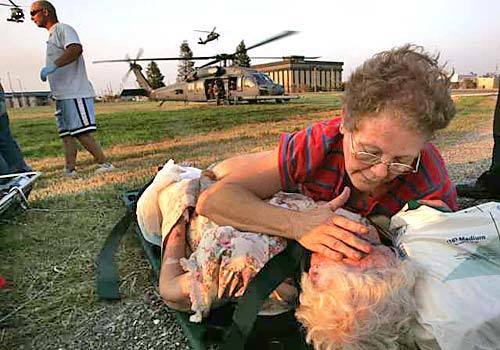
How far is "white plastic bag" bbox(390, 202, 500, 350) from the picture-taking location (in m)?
1.01

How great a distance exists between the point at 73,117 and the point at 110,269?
9.64 ft

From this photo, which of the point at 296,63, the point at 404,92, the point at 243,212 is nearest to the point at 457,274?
the point at 404,92

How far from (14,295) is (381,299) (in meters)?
1.82

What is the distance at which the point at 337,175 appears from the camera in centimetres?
164

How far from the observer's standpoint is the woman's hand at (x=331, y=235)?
1.19 m

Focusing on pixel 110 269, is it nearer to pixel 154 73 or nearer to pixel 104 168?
pixel 104 168

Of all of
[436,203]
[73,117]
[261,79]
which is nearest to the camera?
[436,203]

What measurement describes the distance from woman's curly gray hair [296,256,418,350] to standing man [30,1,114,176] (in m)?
4.04

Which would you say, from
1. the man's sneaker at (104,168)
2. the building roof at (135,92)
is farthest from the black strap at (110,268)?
the building roof at (135,92)

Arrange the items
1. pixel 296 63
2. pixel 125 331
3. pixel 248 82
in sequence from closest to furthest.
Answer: pixel 125 331, pixel 248 82, pixel 296 63

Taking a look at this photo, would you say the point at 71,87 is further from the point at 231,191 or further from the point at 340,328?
the point at 340,328

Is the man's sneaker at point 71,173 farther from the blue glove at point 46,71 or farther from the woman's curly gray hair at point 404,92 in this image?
the woman's curly gray hair at point 404,92

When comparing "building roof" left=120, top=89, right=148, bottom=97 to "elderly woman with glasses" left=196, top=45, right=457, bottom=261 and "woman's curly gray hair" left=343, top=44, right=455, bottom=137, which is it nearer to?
"elderly woman with glasses" left=196, top=45, right=457, bottom=261

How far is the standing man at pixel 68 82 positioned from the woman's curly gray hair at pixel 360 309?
4045 millimetres
